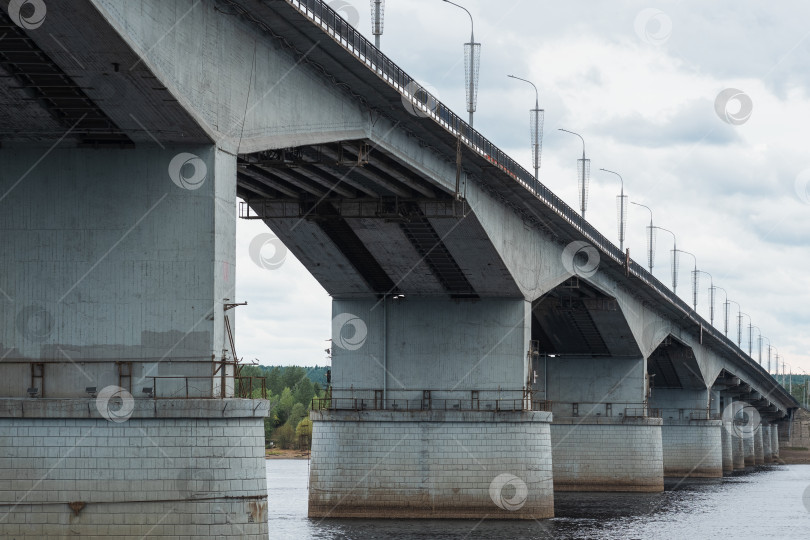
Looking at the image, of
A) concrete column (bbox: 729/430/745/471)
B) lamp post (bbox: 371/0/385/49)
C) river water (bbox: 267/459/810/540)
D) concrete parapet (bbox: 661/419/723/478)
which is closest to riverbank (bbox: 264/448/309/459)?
concrete column (bbox: 729/430/745/471)

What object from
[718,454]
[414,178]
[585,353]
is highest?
[414,178]

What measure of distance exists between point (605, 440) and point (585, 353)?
6284mm

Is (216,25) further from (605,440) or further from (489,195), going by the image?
(605,440)

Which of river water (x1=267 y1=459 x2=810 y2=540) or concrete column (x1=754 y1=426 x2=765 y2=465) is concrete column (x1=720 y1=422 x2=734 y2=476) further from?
concrete column (x1=754 y1=426 x2=765 y2=465)

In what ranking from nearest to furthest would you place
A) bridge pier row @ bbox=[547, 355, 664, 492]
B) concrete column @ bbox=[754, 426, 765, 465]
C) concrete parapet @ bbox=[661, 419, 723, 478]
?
1. bridge pier row @ bbox=[547, 355, 664, 492]
2. concrete parapet @ bbox=[661, 419, 723, 478]
3. concrete column @ bbox=[754, 426, 765, 465]

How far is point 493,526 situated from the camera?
53812 mm

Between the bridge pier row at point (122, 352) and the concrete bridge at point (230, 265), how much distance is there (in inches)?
2.0

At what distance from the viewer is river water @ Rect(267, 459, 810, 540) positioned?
169 ft

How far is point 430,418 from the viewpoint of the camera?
57.1 metres

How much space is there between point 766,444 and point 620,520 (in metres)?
117

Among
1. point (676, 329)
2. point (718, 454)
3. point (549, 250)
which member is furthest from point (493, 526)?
point (718, 454)

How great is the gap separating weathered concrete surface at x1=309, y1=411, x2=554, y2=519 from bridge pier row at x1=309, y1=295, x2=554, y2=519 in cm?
4

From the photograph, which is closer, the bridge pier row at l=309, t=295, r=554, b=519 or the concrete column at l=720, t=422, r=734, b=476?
the bridge pier row at l=309, t=295, r=554, b=519

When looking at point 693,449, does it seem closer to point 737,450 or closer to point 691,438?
point 691,438
